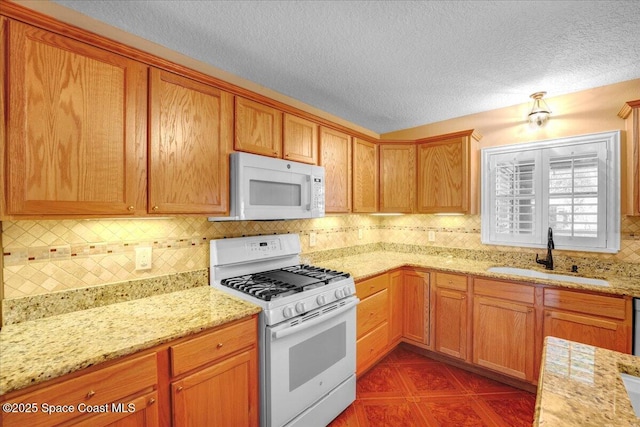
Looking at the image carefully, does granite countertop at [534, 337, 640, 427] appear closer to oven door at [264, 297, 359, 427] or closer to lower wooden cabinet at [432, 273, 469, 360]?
oven door at [264, 297, 359, 427]

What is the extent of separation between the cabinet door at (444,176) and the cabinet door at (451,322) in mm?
867

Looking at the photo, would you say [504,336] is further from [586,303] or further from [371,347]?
[371,347]

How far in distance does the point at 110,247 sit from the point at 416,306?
2628 mm

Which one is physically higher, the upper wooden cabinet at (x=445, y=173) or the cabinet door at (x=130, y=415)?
the upper wooden cabinet at (x=445, y=173)

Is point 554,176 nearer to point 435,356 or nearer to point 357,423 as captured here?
point 435,356

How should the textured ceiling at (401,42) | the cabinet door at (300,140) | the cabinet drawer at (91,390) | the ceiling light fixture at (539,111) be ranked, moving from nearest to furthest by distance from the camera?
the cabinet drawer at (91,390)
the textured ceiling at (401,42)
the cabinet door at (300,140)
the ceiling light fixture at (539,111)

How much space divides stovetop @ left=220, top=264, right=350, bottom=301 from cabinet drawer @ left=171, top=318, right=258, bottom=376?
0.20 meters

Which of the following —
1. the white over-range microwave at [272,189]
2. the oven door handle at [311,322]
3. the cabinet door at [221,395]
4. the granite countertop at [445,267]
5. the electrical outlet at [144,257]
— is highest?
the white over-range microwave at [272,189]

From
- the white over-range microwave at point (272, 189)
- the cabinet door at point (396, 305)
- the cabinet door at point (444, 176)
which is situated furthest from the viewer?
the cabinet door at point (444, 176)

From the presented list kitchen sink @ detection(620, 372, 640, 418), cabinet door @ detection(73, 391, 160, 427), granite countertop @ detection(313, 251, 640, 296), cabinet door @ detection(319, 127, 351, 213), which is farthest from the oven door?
kitchen sink @ detection(620, 372, 640, 418)

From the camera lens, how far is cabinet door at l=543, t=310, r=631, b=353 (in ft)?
6.48

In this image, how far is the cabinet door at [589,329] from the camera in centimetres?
198

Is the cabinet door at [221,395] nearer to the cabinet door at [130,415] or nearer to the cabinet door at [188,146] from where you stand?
the cabinet door at [130,415]

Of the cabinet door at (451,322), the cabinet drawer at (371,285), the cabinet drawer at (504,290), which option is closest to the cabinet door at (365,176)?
the cabinet drawer at (371,285)
